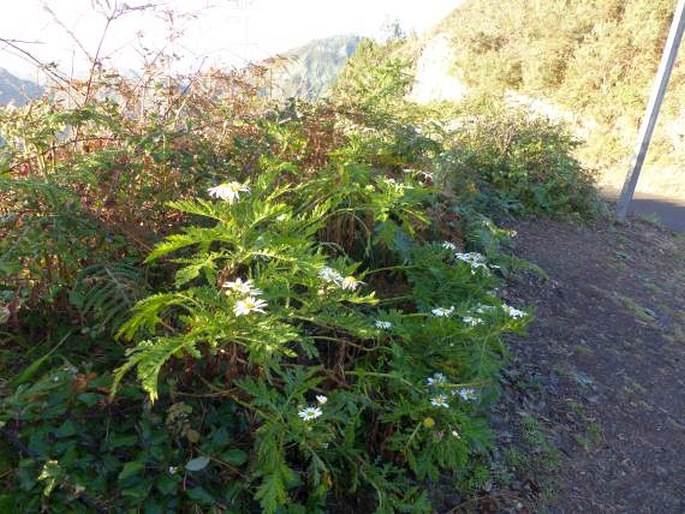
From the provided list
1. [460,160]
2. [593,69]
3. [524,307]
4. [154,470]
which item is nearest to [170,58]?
[154,470]

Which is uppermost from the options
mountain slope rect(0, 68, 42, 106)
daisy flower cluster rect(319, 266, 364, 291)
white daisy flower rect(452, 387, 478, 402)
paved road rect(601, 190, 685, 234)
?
mountain slope rect(0, 68, 42, 106)

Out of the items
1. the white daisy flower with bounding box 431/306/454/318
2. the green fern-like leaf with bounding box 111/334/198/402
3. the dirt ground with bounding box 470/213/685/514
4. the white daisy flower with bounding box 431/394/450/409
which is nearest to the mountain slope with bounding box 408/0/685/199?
the dirt ground with bounding box 470/213/685/514

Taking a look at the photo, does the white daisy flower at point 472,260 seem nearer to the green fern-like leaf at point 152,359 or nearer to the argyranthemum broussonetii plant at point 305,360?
the argyranthemum broussonetii plant at point 305,360

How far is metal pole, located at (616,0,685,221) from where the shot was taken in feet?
23.4

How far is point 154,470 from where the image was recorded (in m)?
1.73

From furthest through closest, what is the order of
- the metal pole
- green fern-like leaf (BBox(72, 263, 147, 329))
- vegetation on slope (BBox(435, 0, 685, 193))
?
vegetation on slope (BBox(435, 0, 685, 193)) → the metal pole → green fern-like leaf (BBox(72, 263, 147, 329))

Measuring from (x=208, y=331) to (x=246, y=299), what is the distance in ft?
0.51

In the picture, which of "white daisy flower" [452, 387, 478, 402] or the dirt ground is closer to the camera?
"white daisy flower" [452, 387, 478, 402]

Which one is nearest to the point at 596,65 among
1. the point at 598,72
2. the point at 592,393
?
the point at 598,72

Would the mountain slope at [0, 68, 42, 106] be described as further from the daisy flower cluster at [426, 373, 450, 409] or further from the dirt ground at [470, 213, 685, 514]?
the dirt ground at [470, 213, 685, 514]

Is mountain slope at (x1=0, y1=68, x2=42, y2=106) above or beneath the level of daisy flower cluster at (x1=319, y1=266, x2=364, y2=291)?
above

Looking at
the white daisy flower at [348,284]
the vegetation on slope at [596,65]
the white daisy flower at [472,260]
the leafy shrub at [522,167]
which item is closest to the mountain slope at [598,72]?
the vegetation on slope at [596,65]

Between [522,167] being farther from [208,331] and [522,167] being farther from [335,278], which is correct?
[208,331]

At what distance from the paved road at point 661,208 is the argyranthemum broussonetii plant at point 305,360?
8.66 meters
